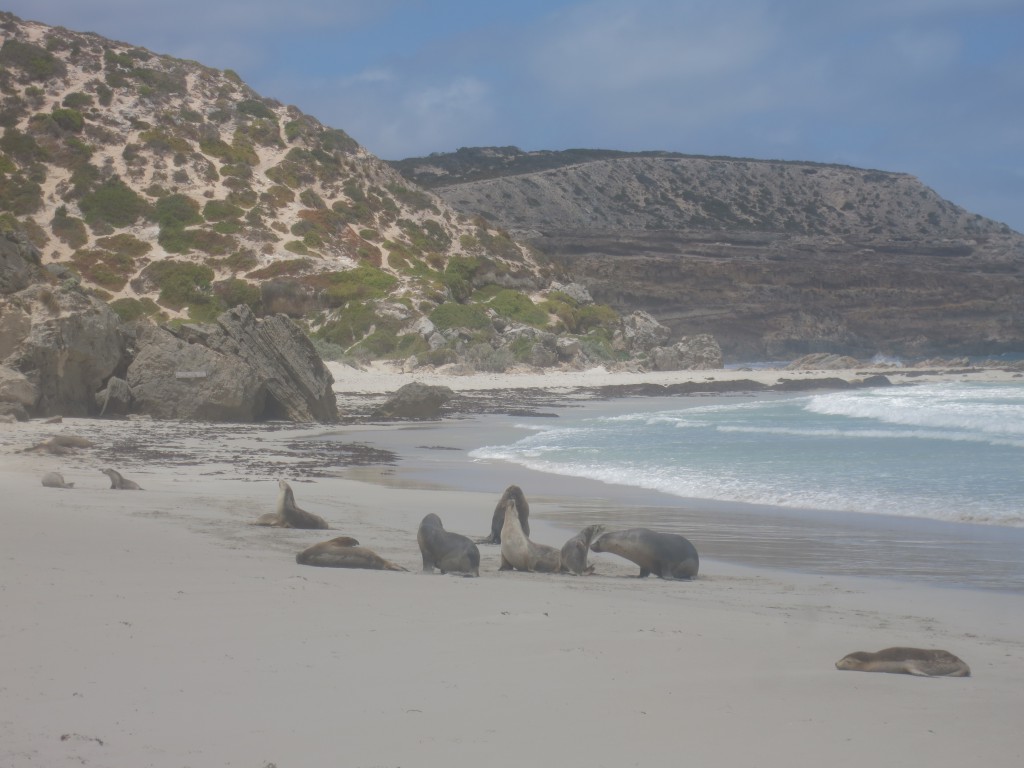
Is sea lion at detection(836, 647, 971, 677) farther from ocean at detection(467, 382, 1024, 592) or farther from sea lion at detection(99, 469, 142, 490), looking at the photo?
sea lion at detection(99, 469, 142, 490)

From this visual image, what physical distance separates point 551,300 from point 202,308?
14757mm

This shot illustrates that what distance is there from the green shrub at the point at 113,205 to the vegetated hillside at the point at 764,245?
71.9 feet

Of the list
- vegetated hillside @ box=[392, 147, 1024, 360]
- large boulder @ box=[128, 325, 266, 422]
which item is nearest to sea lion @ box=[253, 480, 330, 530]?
large boulder @ box=[128, 325, 266, 422]

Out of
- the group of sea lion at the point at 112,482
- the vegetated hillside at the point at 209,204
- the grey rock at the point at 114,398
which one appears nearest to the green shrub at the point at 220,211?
the vegetated hillside at the point at 209,204

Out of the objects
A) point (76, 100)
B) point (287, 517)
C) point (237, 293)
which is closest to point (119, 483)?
point (287, 517)

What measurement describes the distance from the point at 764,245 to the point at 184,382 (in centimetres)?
6513

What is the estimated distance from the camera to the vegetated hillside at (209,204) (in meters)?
38.5

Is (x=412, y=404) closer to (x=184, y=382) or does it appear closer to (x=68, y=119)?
(x=184, y=382)

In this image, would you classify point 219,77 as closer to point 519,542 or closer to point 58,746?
point 519,542

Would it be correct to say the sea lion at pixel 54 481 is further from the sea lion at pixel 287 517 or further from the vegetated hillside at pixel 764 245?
the vegetated hillside at pixel 764 245

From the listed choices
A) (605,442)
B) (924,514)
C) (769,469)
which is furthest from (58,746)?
(605,442)

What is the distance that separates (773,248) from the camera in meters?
75.5

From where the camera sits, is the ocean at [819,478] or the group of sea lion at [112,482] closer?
the ocean at [819,478]

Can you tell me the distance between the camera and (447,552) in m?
6.68
